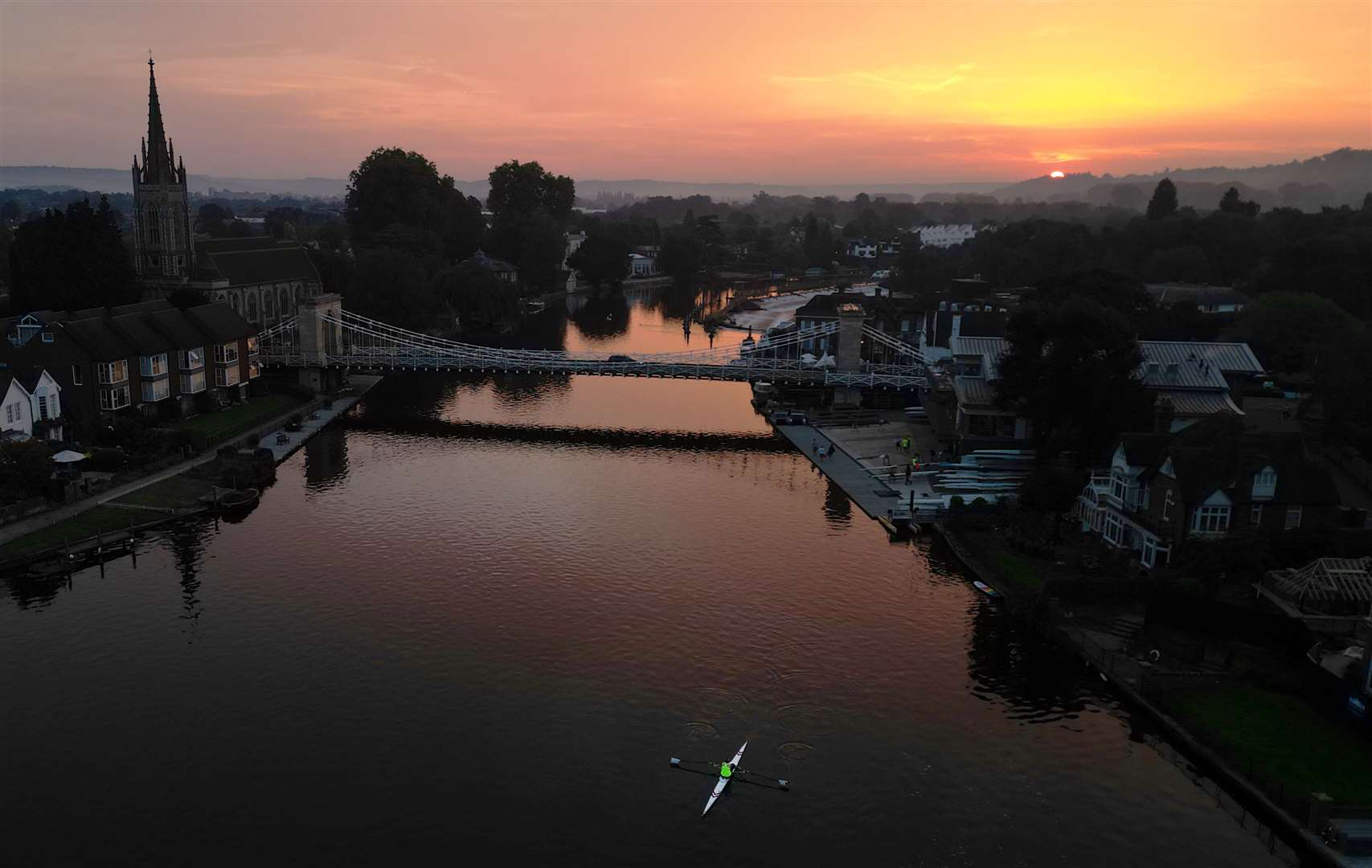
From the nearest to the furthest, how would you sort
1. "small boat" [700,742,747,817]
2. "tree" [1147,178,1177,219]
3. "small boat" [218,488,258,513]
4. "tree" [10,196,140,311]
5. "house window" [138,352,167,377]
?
"small boat" [700,742,747,817] → "small boat" [218,488,258,513] → "house window" [138,352,167,377] → "tree" [10,196,140,311] → "tree" [1147,178,1177,219]

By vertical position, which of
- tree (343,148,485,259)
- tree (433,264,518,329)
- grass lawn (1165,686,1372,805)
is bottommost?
grass lawn (1165,686,1372,805)

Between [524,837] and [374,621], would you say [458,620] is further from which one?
[524,837]

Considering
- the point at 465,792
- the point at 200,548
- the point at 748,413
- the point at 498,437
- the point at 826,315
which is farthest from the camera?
the point at 826,315

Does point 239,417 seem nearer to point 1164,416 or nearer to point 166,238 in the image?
point 166,238

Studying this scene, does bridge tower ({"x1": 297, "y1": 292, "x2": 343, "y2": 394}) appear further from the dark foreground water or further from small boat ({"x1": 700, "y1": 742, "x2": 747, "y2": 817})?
small boat ({"x1": 700, "y1": 742, "x2": 747, "y2": 817})

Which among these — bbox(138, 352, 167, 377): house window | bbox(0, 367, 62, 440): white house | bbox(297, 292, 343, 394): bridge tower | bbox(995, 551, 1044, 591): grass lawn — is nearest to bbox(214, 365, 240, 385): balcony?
bbox(138, 352, 167, 377): house window

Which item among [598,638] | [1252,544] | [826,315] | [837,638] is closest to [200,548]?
[598,638]
